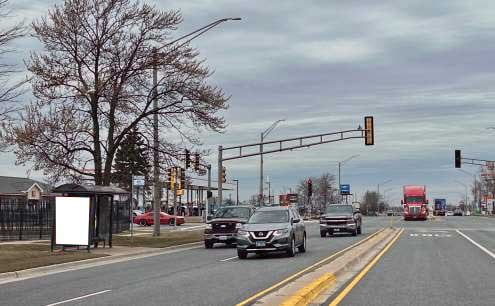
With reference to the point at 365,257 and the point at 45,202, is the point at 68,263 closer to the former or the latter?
the point at 365,257

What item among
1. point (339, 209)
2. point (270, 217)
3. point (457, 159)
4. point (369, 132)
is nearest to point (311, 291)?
point (270, 217)

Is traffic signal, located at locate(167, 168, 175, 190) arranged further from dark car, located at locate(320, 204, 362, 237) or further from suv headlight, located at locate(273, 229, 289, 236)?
suv headlight, located at locate(273, 229, 289, 236)

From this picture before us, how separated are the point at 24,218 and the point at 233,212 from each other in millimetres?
10741

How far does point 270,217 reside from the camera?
2328 centimetres

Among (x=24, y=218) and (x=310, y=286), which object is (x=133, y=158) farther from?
(x=310, y=286)

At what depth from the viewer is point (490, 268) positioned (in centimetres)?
1773

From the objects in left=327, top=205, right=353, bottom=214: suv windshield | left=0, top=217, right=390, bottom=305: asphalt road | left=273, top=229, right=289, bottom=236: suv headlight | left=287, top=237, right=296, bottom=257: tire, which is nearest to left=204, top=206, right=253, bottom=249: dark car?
left=287, top=237, right=296, bottom=257: tire

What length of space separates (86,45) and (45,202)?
848 centimetres

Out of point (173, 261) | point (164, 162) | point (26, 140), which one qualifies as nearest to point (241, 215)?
point (164, 162)

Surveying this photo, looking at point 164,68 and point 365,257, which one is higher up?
point 164,68

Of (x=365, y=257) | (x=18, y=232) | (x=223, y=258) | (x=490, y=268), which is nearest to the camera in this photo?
(x=490, y=268)

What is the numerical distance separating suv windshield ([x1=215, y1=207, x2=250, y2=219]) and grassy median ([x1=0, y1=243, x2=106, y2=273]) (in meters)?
6.56

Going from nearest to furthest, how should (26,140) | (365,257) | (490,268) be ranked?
(490,268), (365,257), (26,140)

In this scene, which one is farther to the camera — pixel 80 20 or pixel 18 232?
pixel 18 232
